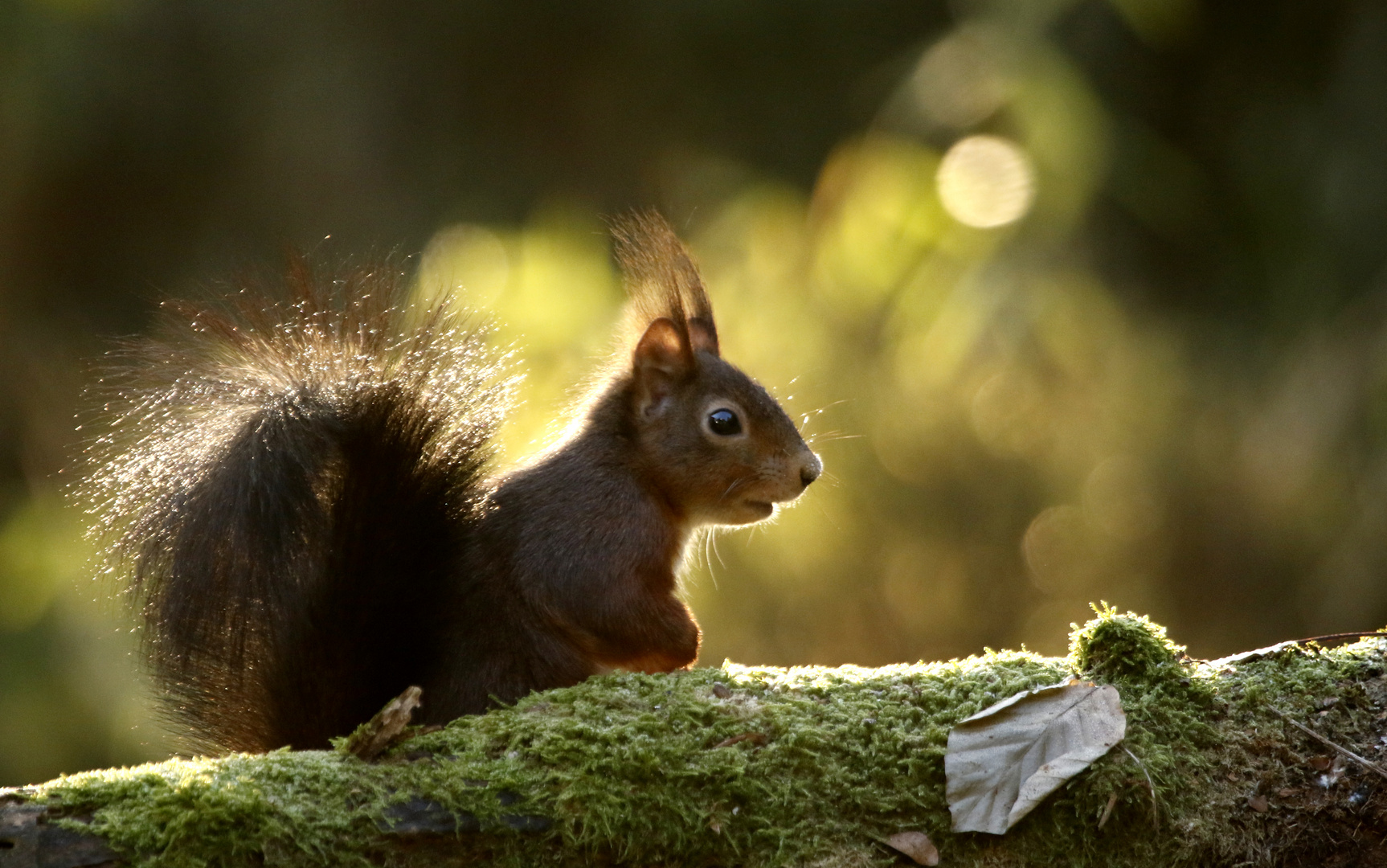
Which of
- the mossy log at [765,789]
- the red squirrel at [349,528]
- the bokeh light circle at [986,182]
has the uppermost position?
the bokeh light circle at [986,182]

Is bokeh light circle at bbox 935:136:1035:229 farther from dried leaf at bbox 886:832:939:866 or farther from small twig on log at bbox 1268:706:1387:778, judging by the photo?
dried leaf at bbox 886:832:939:866

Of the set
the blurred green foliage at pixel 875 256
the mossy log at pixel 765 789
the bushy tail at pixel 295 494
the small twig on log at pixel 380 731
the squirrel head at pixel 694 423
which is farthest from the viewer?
the blurred green foliage at pixel 875 256

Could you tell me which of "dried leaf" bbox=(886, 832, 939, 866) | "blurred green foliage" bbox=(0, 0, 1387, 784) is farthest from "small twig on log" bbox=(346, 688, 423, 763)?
"blurred green foliage" bbox=(0, 0, 1387, 784)

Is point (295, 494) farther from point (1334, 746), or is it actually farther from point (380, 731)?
point (1334, 746)

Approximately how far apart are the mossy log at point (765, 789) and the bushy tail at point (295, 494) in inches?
12.7

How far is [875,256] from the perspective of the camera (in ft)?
9.34

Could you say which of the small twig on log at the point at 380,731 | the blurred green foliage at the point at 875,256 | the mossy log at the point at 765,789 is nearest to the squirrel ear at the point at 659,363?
the blurred green foliage at the point at 875,256

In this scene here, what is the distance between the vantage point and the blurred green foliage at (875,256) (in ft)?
8.98

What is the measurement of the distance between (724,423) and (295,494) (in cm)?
85

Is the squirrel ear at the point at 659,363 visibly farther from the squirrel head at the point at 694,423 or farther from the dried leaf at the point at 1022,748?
the dried leaf at the point at 1022,748

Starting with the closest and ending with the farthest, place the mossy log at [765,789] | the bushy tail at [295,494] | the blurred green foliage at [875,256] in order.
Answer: the mossy log at [765,789]
the bushy tail at [295,494]
the blurred green foliage at [875,256]

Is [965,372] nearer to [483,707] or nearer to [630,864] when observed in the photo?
[483,707]

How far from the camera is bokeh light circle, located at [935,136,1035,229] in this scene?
2736 millimetres

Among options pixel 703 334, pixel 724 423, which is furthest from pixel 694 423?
pixel 703 334
